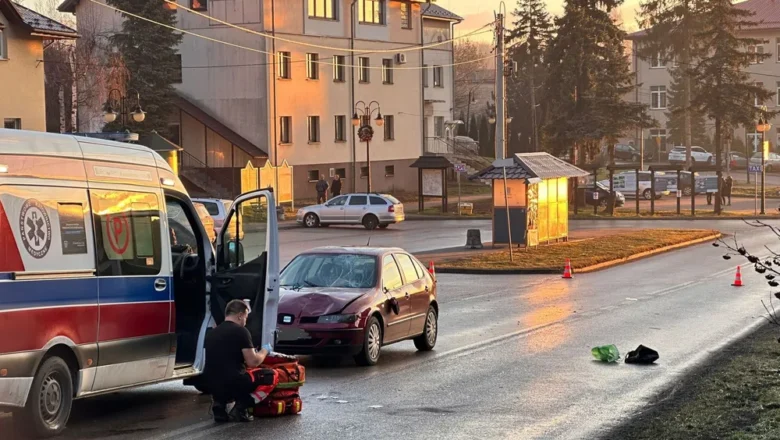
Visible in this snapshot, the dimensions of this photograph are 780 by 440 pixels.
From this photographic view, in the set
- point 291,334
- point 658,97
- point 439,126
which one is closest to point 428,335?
point 291,334

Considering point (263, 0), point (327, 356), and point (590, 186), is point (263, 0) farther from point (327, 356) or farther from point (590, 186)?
point (327, 356)

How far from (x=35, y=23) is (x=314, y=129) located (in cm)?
2717

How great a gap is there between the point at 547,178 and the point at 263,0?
28551mm

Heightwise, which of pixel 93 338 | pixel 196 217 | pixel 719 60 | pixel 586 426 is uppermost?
pixel 719 60

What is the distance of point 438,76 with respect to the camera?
85.3 metres

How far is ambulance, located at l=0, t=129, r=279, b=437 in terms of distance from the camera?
32.8 ft

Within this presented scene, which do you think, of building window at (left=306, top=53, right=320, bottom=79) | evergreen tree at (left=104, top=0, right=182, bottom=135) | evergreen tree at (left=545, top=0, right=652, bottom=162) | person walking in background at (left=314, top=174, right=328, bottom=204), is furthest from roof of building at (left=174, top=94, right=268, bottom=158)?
evergreen tree at (left=545, top=0, right=652, bottom=162)

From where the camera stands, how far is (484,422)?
11641 mm

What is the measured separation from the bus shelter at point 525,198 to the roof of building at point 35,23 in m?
16.0

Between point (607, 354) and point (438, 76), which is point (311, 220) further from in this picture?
point (607, 354)

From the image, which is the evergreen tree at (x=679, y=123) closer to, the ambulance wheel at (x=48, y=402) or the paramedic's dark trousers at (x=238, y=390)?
the paramedic's dark trousers at (x=238, y=390)

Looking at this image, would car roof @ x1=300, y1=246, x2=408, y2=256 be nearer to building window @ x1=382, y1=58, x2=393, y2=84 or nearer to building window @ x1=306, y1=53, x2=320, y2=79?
building window @ x1=306, y1=53, x2=320, y2=79

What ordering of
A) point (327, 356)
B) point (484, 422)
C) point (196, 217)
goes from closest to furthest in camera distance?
point (484, 422) < point (196, 217) < point (327, 356)

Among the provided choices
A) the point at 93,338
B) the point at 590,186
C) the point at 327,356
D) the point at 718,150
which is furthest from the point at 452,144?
the point at 93,338
